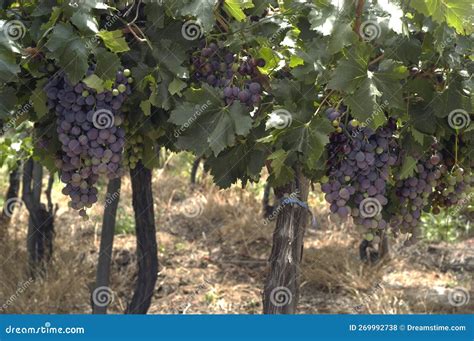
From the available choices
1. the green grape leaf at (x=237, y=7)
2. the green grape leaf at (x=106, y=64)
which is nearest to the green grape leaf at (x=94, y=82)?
the green grape leaf at (x=106, y=64)

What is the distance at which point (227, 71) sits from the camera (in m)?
2.25

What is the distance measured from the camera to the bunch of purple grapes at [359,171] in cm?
212

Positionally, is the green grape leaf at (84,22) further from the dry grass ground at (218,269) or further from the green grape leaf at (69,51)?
the dry grass ground at (218,269)

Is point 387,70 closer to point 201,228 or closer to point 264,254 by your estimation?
point 264,254

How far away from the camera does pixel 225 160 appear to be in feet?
7.64

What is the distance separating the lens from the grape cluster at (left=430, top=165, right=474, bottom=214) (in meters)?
2.35

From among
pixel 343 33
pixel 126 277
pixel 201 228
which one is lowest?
pixel 126 277

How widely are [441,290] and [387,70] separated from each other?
14.5 ft

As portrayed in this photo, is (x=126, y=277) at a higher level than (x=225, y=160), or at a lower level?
lower

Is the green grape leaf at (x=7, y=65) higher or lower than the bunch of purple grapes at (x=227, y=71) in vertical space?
lower

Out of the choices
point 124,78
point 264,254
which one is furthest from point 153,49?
point 264,254

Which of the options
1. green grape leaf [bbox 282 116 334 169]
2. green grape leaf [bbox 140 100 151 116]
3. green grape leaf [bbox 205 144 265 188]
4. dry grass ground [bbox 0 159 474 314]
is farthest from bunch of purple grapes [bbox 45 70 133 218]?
dry grass ground [bbox 0 159 474 314]

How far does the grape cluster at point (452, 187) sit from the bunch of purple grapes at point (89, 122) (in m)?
1.09

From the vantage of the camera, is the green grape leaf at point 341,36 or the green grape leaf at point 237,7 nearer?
the green grape leaf at point 341,36
